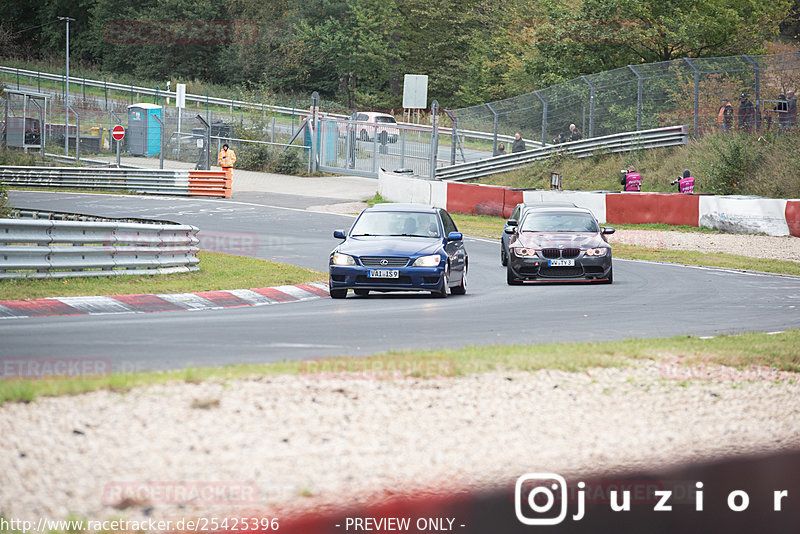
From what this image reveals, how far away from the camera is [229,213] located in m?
33.0

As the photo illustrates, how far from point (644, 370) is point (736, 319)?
16.2ft

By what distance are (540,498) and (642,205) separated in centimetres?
2463

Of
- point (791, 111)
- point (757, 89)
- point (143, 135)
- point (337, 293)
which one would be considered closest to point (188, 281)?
point (337, 293)

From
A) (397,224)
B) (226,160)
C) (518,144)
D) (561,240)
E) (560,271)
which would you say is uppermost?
(518,144)

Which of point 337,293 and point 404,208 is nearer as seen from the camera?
point 337,293

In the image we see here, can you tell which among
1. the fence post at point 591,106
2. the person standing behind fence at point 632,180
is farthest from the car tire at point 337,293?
the fence post at point 591,106

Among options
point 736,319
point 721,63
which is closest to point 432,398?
point 736,319

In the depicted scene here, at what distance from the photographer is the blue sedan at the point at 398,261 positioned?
1549cm

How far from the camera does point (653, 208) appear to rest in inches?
1154

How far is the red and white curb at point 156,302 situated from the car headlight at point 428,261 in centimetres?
182

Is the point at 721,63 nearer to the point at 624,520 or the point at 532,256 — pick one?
the point at 532,256

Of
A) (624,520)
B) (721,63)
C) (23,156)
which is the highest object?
(721,63)

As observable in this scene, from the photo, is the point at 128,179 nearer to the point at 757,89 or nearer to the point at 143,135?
the point at 143,135

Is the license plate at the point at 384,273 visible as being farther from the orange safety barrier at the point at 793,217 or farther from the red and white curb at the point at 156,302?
the orange safety barrier at the point at 793,217
